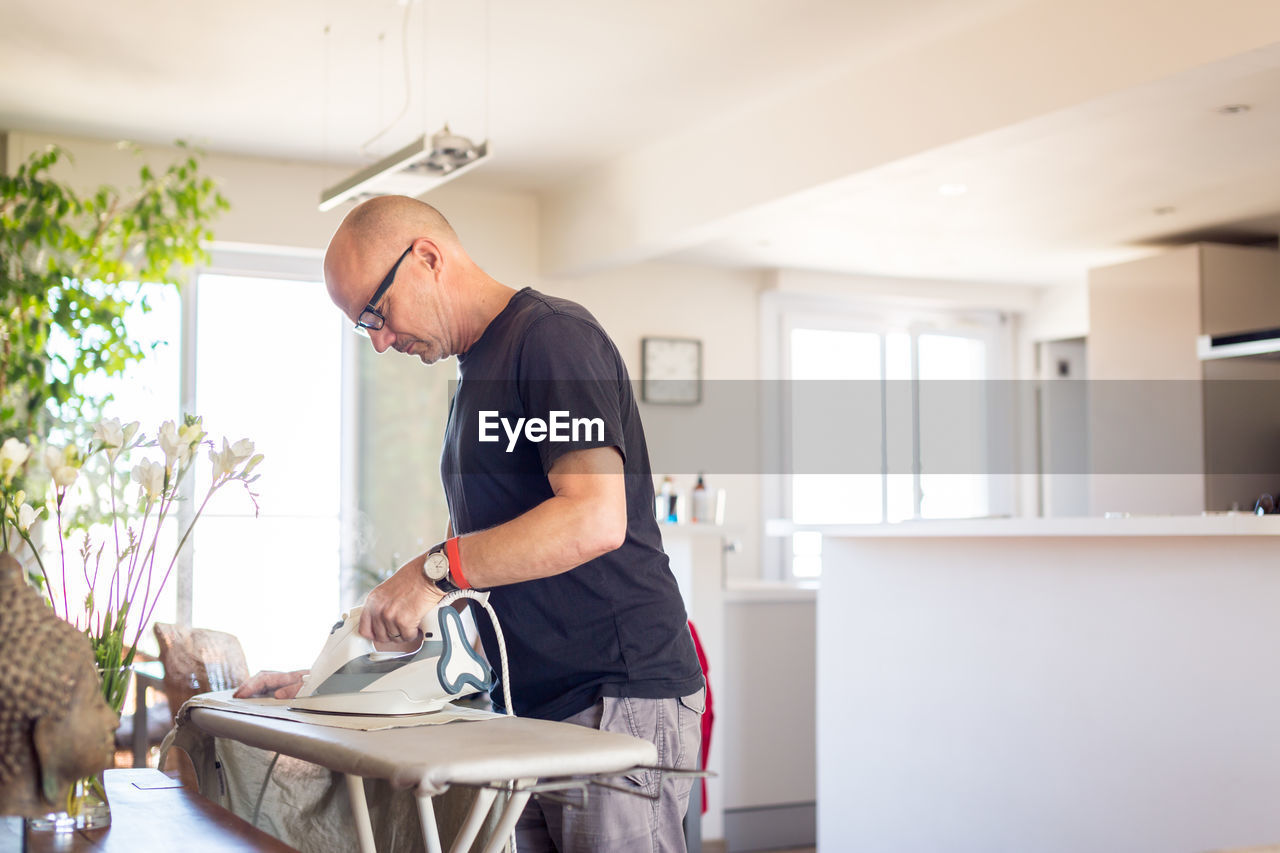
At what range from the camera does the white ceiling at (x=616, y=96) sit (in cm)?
334

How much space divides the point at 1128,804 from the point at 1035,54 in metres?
1.84

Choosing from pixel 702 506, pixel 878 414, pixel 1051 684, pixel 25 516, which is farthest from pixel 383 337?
pixel 878 414

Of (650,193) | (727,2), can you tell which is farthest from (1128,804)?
(650,193)

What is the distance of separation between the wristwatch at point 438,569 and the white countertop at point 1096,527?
1489 millimetres

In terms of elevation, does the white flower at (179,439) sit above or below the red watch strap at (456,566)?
above

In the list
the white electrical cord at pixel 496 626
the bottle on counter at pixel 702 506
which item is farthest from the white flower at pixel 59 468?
the bottle on counter at pixel 702 506

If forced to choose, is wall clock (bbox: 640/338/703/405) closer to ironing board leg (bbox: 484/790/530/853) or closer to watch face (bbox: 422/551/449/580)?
watch face (bbox: 422/551/449/580)

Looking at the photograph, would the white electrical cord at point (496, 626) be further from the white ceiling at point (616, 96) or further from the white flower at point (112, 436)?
the white ceiling at point (616, 96)

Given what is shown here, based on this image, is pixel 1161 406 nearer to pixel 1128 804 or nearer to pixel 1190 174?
pixel 1190 174

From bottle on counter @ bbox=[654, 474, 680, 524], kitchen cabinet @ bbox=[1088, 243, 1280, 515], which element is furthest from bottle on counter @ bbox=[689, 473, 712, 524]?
kitchen cabinet @ bbox=[1088, 243, 1280, 515]

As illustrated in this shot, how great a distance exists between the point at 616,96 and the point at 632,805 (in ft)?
10.1

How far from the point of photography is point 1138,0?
9.37 feet

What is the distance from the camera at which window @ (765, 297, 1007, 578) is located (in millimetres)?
6188

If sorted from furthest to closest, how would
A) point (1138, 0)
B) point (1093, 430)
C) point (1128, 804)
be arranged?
1. point (1093, 430)
2. point (1138, 0)
3. point (1128, 804)
